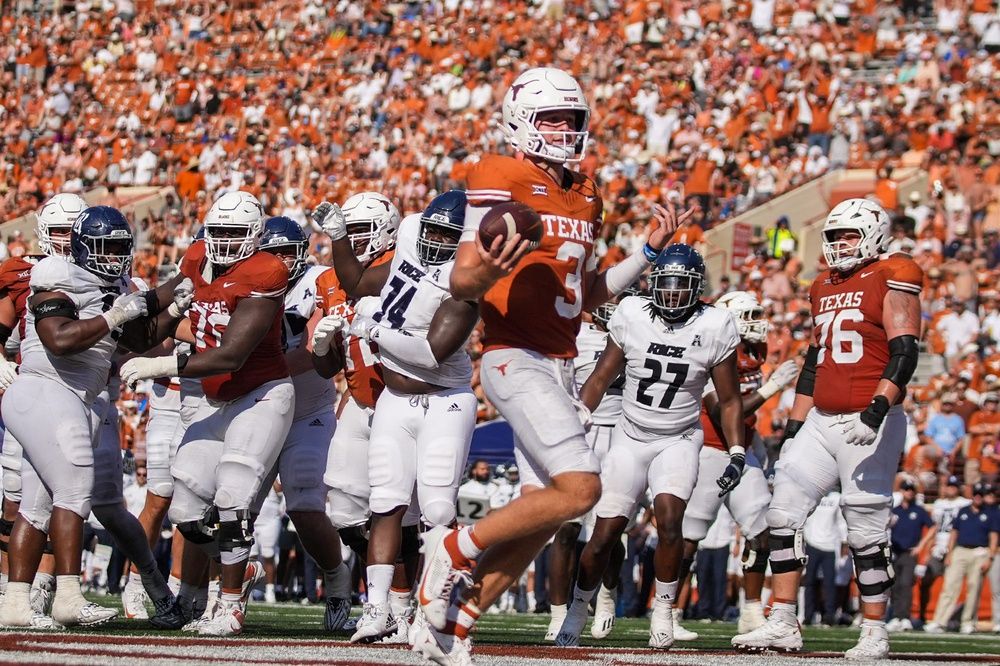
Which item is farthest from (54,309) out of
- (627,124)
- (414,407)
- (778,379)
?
(627,124)

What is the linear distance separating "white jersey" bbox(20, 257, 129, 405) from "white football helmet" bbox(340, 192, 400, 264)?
4.30 ft

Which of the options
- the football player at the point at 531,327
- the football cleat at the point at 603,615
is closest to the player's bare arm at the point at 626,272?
the football player at the point at 531,327

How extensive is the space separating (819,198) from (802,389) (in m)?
12.7

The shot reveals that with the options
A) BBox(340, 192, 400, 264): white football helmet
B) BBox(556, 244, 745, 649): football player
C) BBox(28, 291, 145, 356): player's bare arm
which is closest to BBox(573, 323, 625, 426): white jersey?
BBox(556, 244, 745, 649): football player

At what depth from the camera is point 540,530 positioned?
616 centimetres

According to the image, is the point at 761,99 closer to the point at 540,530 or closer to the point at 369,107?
the point at 369,107

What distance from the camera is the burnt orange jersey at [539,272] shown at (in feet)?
21.0

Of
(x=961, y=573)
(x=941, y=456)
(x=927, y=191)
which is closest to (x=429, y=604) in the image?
(x=961, y=573)

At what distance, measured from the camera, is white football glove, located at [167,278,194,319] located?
806 cm

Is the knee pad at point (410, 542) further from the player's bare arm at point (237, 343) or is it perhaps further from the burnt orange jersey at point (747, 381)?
the burnt orange jersey at point (747, 381)

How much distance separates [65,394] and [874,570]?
4050 millimetres

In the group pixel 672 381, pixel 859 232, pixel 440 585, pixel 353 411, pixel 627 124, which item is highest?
pixel 627 124

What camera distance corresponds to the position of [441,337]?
712 centimetres

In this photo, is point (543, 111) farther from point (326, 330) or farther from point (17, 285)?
point (17, 285)
